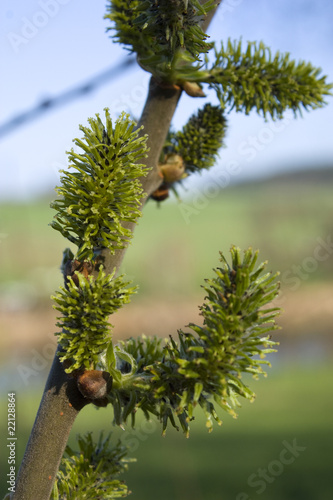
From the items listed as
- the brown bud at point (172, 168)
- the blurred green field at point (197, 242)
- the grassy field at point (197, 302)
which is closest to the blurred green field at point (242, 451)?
the grassy field at point (197, 302)

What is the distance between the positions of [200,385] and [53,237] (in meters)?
10.2

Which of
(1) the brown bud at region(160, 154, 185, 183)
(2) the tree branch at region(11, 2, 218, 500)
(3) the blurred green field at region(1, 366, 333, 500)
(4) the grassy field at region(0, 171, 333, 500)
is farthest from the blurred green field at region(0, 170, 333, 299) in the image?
(2) the tree branch at region(11, 2, 218, 500)

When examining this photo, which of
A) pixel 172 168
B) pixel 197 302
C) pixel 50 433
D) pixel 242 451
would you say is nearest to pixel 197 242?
pixel 197 302

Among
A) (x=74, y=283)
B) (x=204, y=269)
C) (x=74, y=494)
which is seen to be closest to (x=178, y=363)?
(x=74, y=283)

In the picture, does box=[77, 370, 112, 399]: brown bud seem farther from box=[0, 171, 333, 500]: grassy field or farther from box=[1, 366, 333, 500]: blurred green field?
box=[1, 366, 333, 500]: blurred green field

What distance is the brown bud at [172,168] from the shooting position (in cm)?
87

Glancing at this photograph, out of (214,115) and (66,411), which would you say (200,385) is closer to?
(66,411)

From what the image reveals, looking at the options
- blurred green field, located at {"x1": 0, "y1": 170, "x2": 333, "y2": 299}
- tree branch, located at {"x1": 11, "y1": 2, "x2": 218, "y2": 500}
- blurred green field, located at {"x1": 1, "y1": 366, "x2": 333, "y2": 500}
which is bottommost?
tree branch, located at {"x1": 11, "y1": 2, "x2": 218, "y2": 500}

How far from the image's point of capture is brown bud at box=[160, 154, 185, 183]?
2.86ft

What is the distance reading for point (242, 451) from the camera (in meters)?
4.15

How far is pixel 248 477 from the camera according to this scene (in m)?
3.54

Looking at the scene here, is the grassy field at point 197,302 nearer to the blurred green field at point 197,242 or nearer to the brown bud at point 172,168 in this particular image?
the blurred green field at point 197,242

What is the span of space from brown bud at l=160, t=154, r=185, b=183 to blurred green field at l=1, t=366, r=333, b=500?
1826 millimetres

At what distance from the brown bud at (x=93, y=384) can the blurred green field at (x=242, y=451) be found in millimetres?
1919
